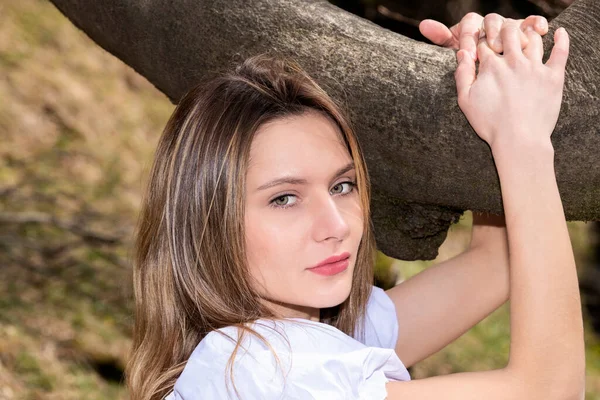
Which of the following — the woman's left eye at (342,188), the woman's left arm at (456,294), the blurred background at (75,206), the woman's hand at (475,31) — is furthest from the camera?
the blurred background at (75,206)

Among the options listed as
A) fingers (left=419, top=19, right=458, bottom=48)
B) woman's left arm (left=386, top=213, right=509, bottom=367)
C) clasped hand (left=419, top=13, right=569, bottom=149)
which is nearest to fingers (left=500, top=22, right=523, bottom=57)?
clasped hand (left=419, top=13, right=569, bottom=149)

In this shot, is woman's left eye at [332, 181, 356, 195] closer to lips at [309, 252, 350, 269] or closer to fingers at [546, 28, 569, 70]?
lips at [309, 252, 350, 269]

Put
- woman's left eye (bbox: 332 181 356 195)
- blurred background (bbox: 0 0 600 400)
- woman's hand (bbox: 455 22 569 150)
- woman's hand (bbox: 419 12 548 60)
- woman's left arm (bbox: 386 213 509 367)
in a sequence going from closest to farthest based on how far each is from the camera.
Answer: woman's hand (bbox: 455 22 569 150), woman's hand (bbox: 419 12 548 60), woman's left eye (bbox: 332 181 356 195), woman's left arm (bbox: 386 213 509 367), blurred background (bbox: 0 0 600 400)

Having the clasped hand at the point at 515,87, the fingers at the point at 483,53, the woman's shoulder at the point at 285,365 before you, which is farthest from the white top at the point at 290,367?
the fingers at the point at 483,53

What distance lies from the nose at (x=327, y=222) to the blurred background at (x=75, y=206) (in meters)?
1.19

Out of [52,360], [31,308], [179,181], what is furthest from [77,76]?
[179,181]

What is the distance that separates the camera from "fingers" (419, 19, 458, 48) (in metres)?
1.91

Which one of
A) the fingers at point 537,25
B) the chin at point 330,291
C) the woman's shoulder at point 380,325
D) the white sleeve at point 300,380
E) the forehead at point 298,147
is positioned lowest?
the woman's shoulder at point 380,325

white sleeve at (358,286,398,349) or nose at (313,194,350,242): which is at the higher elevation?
nose at (313,194,350,242)

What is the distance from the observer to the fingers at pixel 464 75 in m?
1.59

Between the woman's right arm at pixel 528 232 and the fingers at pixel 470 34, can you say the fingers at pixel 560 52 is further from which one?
the fingers at pixel 470 34

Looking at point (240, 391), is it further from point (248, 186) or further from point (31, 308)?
point (31, 308)

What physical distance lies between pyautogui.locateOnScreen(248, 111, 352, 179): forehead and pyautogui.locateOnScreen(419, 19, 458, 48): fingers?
0.31m

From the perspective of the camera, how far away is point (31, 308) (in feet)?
14.5
